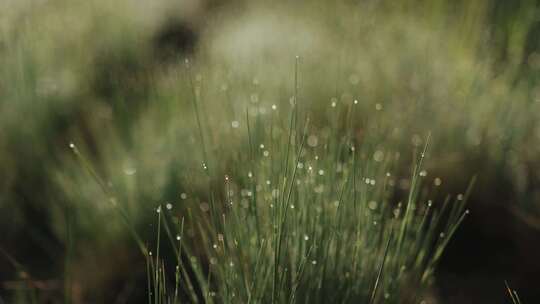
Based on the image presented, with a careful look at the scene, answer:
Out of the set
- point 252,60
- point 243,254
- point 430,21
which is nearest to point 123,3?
point 252,60

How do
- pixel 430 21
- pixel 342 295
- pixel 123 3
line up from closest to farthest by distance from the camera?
1. pixel 342 295
2. pixel 430 21
3. pixel 123 3

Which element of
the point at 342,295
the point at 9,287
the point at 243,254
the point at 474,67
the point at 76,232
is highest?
the point at 474,67

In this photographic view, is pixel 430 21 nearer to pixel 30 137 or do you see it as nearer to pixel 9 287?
pixel 30 137

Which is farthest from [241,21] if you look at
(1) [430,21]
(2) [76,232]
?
(2) [76,232]

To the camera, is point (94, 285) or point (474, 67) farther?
point (474, 67)

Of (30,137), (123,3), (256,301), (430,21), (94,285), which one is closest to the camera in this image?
(256,301)

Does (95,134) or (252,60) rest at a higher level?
(252,60)

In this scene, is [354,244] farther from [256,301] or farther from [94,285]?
[94,285]
